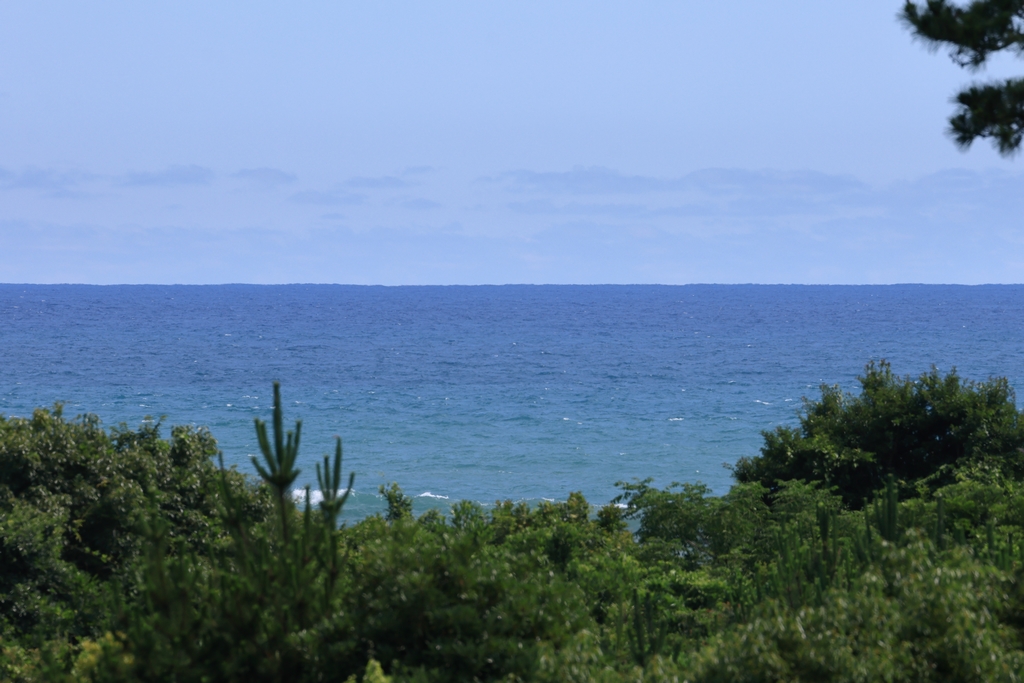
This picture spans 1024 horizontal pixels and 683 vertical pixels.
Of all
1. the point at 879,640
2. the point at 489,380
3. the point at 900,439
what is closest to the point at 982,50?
the point at 879,640

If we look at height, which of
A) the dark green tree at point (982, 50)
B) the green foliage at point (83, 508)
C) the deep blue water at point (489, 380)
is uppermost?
the dark green tree at point (982, 50)

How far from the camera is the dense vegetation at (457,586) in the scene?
703cm

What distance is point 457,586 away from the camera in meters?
7.50

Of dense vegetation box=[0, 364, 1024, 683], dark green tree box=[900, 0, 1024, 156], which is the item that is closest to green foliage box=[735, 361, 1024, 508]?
dense vegetation box=[0, 364, 1024, 683]

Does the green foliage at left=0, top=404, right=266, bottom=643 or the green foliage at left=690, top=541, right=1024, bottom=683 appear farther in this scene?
the green foliage at left=0, top=404, right=266, bottom=643

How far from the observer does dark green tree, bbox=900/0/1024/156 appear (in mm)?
12094

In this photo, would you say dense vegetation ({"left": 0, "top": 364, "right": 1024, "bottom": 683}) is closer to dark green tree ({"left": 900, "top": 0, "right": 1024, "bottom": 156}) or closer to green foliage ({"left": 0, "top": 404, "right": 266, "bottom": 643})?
green foliage ({"left": 0, "top": 404, "right": 266, "bottom": 643})

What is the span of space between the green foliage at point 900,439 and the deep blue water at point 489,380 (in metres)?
12.9

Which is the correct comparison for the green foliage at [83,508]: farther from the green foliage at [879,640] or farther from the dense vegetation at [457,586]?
the green foliage at [879,640]

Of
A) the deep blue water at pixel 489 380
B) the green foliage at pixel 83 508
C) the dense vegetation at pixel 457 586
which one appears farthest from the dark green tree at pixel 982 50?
the deep blue water at pixel 489 380

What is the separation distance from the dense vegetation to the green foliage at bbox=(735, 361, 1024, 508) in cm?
560

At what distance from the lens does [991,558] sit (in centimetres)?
988

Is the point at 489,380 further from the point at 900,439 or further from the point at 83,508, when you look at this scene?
the point at 83,508

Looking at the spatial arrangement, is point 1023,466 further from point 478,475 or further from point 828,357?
point 828,357
